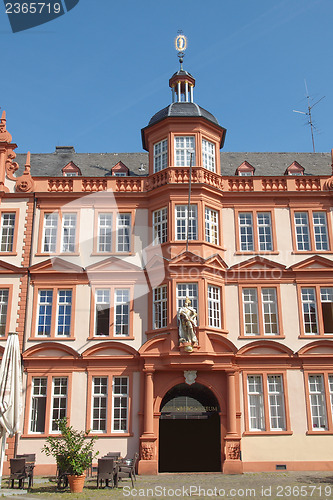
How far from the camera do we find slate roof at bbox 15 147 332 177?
1152 inches

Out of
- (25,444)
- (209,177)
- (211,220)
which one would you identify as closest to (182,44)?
(209,177)

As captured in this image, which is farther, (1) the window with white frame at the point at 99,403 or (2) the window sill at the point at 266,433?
(1) the window with white frame at the point at 99,403

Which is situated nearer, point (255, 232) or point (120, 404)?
point (120, 404)

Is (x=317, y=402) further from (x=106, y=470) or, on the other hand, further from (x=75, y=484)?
(x=75, y=484)

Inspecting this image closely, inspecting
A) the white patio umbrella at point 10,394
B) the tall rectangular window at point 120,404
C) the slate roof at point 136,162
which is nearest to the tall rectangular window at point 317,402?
the tall rectangular window at point 120,404

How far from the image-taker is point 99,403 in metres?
23.2

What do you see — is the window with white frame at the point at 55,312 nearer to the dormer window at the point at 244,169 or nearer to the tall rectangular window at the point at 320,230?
the dormer window at the point at 244,169

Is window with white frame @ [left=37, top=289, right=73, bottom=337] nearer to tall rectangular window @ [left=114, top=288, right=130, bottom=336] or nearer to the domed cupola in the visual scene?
tall rectangular window @ [left=114, top=288, right=130, bottom=336]

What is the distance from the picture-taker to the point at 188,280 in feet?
Result: 78.5

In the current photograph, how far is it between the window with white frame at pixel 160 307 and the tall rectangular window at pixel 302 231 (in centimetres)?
678

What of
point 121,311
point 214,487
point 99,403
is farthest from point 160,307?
point 214,487

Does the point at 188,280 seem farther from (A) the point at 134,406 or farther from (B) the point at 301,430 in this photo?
(B) the point at 301,430

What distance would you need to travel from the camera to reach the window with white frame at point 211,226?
25.2 m

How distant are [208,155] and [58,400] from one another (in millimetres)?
13346
